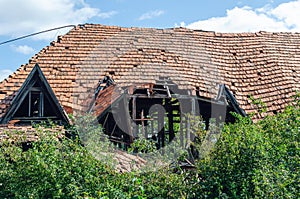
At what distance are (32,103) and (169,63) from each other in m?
5.09

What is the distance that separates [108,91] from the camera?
15.3 m

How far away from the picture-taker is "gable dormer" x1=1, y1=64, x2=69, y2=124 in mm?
13922

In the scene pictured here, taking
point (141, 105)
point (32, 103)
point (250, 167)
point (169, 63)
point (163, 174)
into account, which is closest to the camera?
point (250, 167)

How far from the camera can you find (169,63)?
17.0 meters

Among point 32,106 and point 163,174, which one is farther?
point 32,106

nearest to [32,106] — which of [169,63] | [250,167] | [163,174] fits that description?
[169,63]

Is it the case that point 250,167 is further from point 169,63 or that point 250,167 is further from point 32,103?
point 169,63

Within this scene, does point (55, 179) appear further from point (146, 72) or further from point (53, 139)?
point (146, 72)

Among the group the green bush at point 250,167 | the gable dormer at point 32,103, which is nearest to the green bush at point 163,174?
the green bush at point 250,167

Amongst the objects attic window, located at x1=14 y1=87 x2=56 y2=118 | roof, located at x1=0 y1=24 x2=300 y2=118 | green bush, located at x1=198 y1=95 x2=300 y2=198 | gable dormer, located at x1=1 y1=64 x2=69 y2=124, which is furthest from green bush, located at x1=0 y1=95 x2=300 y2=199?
roof, located at x1=0 y1=24 x2=300 y2=118

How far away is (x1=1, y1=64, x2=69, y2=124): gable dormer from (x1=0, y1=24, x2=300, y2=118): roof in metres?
0.71

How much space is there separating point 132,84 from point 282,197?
7.88m

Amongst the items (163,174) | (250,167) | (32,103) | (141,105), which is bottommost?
(163,174)

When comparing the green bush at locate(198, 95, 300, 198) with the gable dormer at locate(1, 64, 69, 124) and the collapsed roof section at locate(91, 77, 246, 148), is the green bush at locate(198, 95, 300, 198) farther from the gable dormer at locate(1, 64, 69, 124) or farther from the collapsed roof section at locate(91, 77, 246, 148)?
the gable dormer at locate(1, 64, 69, 124)
